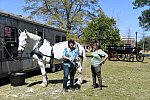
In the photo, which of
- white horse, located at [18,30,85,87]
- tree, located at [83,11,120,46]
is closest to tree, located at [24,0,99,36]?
tree, located at [83,11,120,46]

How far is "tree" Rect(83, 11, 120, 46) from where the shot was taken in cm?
3381

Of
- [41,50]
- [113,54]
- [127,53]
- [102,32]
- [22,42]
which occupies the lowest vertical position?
[113,54]

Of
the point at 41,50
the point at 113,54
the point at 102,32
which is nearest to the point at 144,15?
the point at 102,32

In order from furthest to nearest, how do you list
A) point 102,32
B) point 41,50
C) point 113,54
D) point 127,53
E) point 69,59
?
point 102,32, point 113,54, point 127,53, point 41,50, point 69,59

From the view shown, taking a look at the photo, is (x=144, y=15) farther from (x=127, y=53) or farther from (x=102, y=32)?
(x=127, y=53)

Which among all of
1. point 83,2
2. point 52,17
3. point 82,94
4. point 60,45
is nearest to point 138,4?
point 83,2

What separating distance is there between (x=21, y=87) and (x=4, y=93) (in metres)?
1.25

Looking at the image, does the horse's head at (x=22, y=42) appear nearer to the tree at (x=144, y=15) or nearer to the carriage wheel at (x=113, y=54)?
the carriage wheel at (x=113, y=54)

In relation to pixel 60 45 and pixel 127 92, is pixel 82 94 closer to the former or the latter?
pixel 127 92

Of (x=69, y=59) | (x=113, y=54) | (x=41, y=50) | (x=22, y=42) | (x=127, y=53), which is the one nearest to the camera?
(x=69, y=59)

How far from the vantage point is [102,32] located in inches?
1347

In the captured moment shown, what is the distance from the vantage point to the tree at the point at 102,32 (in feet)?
111

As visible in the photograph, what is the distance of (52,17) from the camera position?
39.2 meters

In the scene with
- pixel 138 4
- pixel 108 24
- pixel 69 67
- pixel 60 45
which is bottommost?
pixel 69 67
